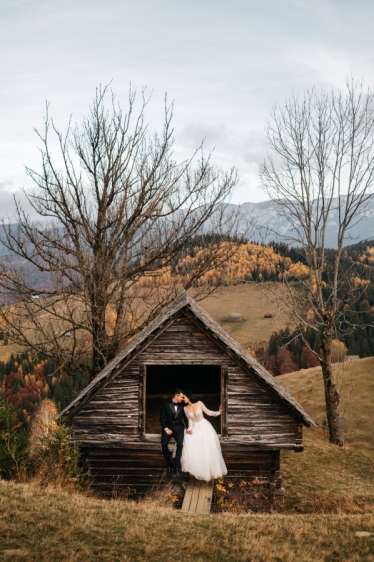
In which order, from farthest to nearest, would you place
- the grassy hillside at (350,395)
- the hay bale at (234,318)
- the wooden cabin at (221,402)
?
the hay bale at (234,318) < the grassy hillside at (350,395) < the wooden cabin at (221,402)

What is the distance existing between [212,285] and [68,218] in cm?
695

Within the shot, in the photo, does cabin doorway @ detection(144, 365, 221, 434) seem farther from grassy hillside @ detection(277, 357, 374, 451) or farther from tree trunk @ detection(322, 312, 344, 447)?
grassy hillside @ detection(277, 357, 374, 451)

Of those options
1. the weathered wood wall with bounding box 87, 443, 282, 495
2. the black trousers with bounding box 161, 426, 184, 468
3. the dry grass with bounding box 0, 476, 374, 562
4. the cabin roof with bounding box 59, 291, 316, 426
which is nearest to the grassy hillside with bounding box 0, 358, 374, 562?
the dry grass with bounding box 0, 476, 374, 562

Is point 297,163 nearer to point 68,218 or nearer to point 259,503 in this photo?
point 68,218

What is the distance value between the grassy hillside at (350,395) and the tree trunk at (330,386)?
14341 millimetres

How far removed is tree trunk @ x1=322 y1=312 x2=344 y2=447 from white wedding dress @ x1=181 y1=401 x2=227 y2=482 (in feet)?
37.5

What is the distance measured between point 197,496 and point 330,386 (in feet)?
40.5

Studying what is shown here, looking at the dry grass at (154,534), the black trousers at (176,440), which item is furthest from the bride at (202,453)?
the dry grass at (154,534)

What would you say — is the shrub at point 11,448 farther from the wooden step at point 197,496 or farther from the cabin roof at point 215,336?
the wooden step at point 197,496

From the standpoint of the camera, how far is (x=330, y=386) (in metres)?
25.8

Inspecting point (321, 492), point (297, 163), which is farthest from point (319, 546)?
point (297, 163)

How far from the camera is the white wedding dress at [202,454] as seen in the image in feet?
50.9

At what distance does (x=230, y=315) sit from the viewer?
6353 inches

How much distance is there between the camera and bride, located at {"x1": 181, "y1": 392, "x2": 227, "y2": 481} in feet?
50.9
